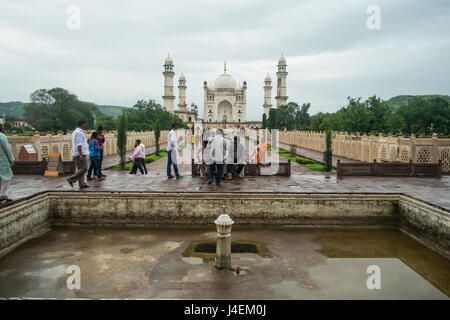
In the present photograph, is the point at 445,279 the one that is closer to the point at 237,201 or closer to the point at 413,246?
the point at 413,246

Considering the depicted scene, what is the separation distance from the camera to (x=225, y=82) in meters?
79.9

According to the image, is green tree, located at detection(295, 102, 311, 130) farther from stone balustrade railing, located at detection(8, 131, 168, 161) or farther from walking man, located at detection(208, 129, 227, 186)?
walking man, located at detection(208, 129, 227, 186)

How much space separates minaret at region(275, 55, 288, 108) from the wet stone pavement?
202 feet

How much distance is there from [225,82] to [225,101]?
4335 millimetres

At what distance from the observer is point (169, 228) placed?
20.5 ft

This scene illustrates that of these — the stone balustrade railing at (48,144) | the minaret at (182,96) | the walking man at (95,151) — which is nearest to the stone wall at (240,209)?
the walking man at (95,151)

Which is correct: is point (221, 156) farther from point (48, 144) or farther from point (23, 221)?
point (48, 144)

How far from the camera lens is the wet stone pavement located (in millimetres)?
Answer: 7059

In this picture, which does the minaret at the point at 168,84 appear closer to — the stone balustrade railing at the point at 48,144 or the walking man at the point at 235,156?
the stone balustrade railing at the point at 48,144

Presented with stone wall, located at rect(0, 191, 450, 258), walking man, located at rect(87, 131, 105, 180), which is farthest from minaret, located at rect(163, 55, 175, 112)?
stone wall, located at rect(0, 191, 450, 258)

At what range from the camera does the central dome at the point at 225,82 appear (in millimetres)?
79875

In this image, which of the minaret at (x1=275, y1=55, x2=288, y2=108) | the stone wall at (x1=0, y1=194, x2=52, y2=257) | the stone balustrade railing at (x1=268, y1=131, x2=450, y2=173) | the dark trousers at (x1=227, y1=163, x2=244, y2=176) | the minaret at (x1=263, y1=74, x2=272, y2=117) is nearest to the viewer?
the stone wall at (x1=0, y1=194, x2=52, y2=257)

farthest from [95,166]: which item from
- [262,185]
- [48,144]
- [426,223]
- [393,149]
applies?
[393,149]
